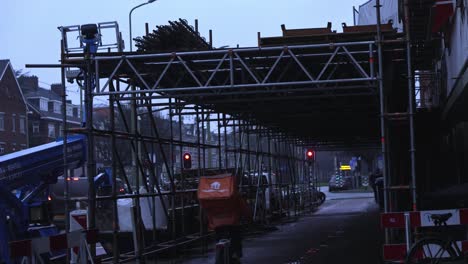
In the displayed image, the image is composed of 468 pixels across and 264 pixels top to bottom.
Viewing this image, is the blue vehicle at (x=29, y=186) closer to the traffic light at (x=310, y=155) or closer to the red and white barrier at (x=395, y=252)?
the red and white barrier at (x=395, y=252)

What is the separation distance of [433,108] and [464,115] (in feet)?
10.9

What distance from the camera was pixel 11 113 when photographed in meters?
60.8

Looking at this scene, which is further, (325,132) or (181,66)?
(325,132)

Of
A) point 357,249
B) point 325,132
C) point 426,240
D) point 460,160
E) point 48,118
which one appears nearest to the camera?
point 426,240

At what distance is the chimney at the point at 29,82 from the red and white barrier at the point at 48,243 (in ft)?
205

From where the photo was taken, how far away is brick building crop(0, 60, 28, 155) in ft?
195

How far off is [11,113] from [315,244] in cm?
4772

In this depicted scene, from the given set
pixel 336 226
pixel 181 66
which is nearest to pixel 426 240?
pixel 181 66

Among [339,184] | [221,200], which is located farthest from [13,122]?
[221,200]

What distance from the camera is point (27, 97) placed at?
230 feet

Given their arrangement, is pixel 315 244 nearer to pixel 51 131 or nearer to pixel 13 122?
pixel 13 122

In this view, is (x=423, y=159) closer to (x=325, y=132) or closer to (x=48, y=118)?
(x=325, y=132)

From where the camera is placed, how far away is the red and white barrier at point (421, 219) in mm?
10641

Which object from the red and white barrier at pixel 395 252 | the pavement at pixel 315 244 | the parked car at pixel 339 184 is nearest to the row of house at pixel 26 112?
the parked car at pixel 339 184
